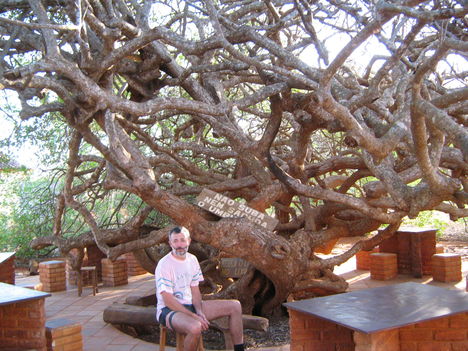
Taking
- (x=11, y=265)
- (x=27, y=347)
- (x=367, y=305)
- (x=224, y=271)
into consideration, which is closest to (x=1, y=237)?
(x=11, y=265)

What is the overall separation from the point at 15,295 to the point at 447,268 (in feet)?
21.5

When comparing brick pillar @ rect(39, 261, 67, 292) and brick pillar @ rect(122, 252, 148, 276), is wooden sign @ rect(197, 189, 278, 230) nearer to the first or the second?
brick pillar @ rect(39, 261, 67, 292)

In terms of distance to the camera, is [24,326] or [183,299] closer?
[183,299]

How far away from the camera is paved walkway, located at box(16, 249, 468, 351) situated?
5.16 m

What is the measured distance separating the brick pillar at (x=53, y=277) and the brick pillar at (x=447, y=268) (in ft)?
21.4

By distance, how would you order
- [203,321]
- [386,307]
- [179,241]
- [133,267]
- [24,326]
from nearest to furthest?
[386,307] < [203,321] < [179,241] < [24,326] < [133,267]

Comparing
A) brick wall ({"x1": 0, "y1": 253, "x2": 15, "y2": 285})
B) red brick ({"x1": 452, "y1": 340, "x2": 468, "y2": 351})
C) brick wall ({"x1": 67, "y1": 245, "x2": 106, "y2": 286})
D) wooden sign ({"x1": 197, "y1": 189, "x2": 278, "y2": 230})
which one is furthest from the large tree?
brick wall ({"x1": 67, "y1": 245, "x2": 106, "y2": 286})

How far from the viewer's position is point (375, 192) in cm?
→ 579

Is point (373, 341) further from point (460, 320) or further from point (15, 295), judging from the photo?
point (15, 295)

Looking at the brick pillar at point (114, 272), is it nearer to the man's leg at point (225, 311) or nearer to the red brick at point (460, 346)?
the man's leg at point (225, 311)

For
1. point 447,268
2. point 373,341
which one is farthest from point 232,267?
point 373,341

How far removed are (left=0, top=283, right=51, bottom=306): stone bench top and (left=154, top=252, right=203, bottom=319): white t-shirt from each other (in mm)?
1077

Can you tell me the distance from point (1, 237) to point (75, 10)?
9.45 m

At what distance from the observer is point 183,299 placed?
3.90m
